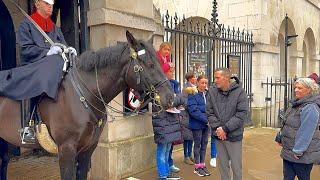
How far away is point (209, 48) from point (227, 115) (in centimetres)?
461

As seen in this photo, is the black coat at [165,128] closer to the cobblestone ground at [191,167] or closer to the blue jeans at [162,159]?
the blue jeans at [162,159]

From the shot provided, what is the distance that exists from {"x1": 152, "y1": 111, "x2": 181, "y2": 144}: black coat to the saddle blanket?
2329 mm

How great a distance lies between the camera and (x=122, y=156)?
5.49 m

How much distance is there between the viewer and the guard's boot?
3391mm

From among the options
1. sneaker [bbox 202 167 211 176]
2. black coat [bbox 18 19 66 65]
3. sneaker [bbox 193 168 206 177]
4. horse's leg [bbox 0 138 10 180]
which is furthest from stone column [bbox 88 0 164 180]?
black coat [bbox 18 19 66 65]

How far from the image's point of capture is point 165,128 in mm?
5309

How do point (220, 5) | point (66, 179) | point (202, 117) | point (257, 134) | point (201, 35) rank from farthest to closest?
1. point (220, 5)
2. point (257, 134)
3. point (201, 35)
4. point (202, 117)
5. point (66, 179)

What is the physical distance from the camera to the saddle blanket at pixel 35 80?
10.5 ft

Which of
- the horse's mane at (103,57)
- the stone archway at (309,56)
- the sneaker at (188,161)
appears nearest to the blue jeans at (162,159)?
the sneaker at (188,161)

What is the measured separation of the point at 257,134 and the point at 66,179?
7.54m

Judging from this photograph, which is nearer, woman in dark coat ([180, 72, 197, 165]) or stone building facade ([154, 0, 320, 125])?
woman in dark coat ([180, 72, 197, 165])

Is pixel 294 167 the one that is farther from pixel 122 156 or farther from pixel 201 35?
pixel 201 35

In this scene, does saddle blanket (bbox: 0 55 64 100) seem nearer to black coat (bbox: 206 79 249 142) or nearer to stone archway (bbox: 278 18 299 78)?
black coat (bbox: 206 79 249 142)

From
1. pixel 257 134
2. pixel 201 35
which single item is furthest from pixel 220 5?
pixel 257 134
